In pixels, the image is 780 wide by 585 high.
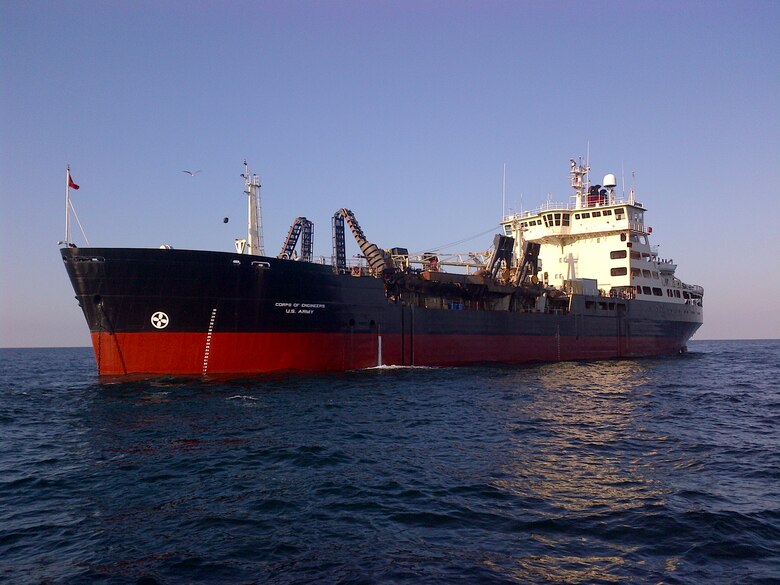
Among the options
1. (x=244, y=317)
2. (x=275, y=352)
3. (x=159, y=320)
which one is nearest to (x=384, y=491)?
(x=244, y=317)

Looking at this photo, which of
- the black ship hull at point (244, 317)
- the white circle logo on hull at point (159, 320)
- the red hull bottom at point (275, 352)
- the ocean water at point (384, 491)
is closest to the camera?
the ocean water at point (384, 491)

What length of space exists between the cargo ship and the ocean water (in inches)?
195

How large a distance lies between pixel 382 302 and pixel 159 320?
34.2ft

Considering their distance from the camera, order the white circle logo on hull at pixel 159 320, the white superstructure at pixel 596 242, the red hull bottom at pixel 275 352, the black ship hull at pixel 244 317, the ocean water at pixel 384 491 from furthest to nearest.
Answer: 1. the white superstructure at pixel 596 242
2. the red hull bottom at pixel 275 352
3. the white circle logo on hull at pixel 159 320
4. the black ship hull at pixel 244 317
5. the ocean water at pixel 384 491

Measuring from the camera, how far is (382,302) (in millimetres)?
27656

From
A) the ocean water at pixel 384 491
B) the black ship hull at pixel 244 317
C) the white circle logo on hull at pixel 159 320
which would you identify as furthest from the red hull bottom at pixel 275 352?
the ocean water at pixel 384 491

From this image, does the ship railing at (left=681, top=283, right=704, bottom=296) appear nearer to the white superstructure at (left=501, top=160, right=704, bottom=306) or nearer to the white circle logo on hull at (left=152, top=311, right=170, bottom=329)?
the white superstructure at (left=501, top=160, right=704, bottom=306)

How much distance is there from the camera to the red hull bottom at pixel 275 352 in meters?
22.5

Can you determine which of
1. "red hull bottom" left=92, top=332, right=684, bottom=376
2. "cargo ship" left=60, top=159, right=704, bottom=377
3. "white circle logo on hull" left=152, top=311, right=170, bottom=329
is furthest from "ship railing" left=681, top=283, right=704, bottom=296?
"white circle logo on hull" left=152, top=311, right=170, bottom=329

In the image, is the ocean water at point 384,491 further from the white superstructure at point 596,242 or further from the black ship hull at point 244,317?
the white superstructure at point 596,242

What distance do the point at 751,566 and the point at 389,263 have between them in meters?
24.2

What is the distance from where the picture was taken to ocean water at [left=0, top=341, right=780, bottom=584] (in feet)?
21.5

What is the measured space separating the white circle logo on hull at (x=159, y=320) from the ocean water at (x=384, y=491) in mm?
4634

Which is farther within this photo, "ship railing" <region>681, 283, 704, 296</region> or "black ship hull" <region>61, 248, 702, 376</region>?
"ship railing" <region>681, 283, 704, 296</region>
